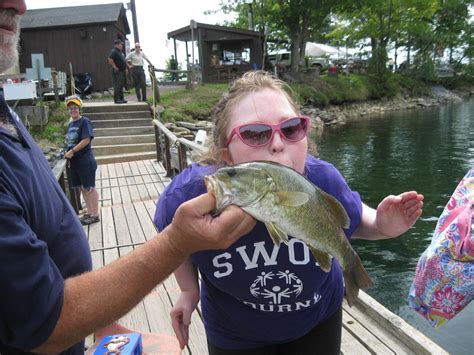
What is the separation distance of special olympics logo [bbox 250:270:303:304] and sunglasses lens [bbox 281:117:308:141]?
0.56 m

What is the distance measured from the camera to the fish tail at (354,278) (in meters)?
1.72

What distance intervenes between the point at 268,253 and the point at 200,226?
62 centimetres

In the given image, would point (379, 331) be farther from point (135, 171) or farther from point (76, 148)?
point (135, 171)

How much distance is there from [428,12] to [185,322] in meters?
46.6

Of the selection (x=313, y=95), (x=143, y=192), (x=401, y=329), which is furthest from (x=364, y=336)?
(x=313, y=95)

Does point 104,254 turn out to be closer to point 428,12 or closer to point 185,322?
point 185,322

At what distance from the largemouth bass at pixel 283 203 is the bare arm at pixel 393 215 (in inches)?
13.7

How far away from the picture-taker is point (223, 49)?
1296 inches

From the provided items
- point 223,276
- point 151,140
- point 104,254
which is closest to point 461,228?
point 223,276

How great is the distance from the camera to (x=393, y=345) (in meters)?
3.28

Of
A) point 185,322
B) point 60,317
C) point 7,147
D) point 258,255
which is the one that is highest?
point 7,147

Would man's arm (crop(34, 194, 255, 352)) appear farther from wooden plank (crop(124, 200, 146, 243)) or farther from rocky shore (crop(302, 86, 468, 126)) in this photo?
rocky shore (crop(302, 86, 468, 126))

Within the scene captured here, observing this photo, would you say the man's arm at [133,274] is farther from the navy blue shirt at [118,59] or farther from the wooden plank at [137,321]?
the navy blue shirt at [118,59]

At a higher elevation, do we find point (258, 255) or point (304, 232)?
point (304, 232)
